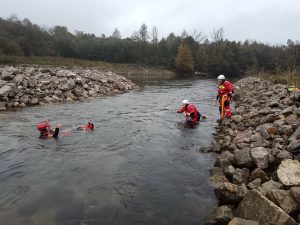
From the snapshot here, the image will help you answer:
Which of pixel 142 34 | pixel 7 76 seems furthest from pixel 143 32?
pixel 7 76

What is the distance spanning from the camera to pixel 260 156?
6.70 metres

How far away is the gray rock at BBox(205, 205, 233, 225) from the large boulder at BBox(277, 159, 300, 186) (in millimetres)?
1203

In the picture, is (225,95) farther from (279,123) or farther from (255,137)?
(255,137)

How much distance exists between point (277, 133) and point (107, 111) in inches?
412

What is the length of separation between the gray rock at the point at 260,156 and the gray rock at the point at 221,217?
1740 millimetres

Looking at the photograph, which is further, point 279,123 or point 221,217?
point 279,123

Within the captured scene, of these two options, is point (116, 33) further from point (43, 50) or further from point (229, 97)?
point (229, 97)

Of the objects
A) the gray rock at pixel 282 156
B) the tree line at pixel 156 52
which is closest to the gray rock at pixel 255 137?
the gray rock at pixel 282 156

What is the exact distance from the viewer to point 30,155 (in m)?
8.99

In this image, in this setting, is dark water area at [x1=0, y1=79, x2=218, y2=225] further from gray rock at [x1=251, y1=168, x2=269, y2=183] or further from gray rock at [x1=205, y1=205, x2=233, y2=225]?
gray rock at [x1=251, y1=168, x2=269, y2=183]

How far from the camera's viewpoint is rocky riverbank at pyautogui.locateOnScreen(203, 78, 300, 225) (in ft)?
15.2

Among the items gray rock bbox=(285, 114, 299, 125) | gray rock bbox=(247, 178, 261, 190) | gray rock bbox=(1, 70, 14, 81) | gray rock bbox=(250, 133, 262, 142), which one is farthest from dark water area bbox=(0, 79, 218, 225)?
gray rock bbox=(1, 70, 14, 81)

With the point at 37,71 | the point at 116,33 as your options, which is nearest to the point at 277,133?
the point at 37,71

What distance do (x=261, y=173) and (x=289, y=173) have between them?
66 centimetres
